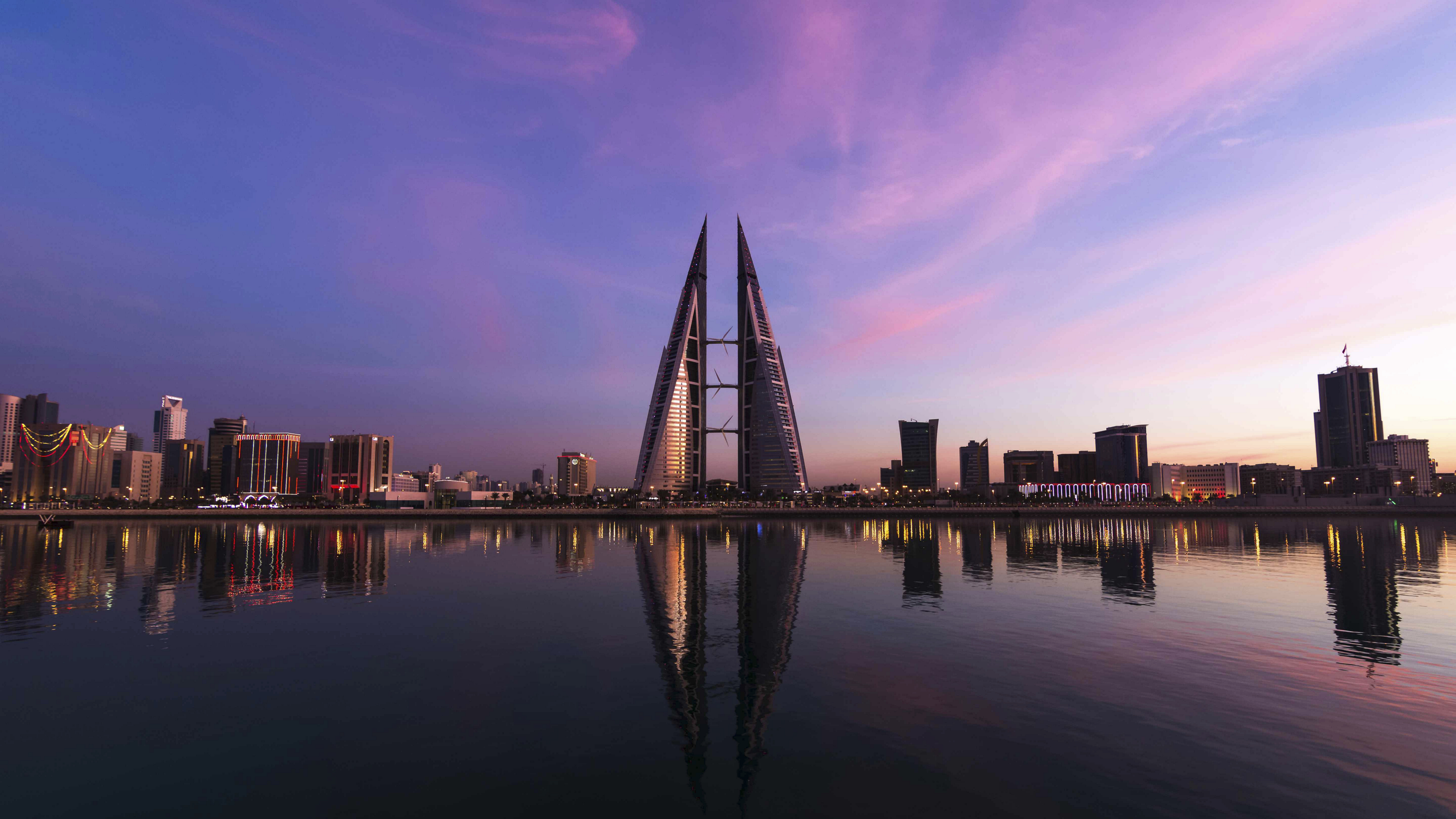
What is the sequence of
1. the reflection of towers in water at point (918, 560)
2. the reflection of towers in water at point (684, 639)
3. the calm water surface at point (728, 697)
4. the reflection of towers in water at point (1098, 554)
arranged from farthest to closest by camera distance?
the reflection of towers in water at point (1098, 554), the reflection of towers in water at point (918, 560), the reflection of towers in water at point (684, 639), the calm water surface at point (728, 697)

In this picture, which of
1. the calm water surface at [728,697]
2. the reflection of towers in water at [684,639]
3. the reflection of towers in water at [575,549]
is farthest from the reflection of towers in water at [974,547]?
the reflection of towers in water at [575,549]

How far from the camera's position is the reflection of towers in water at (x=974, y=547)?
46.1 m

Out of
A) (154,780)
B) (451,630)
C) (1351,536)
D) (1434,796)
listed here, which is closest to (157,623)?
(451,630)

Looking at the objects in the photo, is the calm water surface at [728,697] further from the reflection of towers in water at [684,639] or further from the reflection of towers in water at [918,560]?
the reflection of towers in water at [918,560]

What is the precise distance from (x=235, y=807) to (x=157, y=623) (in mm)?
21795

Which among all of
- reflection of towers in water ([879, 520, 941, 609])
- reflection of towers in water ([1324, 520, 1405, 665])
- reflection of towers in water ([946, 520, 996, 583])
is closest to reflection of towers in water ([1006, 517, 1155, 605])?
reflection of towers in water ([946, 520, 996, 583])

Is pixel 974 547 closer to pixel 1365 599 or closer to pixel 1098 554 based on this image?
pixel 1098 554

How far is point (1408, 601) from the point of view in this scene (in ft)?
111

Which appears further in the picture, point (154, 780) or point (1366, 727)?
point (1366, 727)

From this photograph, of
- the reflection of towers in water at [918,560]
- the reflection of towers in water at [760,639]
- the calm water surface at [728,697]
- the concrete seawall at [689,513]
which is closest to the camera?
the calm water surface at [728,697]

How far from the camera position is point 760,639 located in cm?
2494

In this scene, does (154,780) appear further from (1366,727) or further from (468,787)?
(1366,727)

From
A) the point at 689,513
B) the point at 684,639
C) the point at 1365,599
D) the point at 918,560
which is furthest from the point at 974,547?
the point at 689,513

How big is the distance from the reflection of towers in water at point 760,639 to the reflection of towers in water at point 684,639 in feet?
3.03
